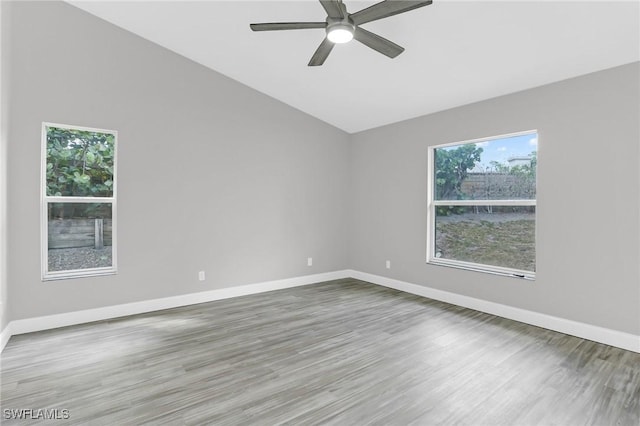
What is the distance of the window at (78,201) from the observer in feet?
11.1

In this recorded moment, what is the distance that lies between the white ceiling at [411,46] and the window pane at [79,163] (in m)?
1.37

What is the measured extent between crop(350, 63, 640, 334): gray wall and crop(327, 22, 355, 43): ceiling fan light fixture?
7.67ft

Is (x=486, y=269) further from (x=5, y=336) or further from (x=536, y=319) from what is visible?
(x=5, y=336)

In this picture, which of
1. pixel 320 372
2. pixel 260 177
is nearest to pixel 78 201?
pixel 260 177

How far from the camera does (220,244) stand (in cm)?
442

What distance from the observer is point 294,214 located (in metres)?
5.18

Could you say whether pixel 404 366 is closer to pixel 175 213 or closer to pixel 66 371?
pixel 66 371

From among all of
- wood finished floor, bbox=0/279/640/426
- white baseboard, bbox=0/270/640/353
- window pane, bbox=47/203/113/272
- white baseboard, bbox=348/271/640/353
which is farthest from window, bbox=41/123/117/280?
white baseboard, bbox=348/271/640/353

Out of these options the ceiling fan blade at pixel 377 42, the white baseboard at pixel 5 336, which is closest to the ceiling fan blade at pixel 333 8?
the ceiling fan blade at pixel 377 42

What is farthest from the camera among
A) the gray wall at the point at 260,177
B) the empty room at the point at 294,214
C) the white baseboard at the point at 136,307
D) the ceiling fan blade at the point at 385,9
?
the white baseboard at the point at 136,307

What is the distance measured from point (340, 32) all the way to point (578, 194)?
282 centimetres

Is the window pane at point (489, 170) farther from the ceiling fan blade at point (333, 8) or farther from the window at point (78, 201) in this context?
the window at point (78, 201)

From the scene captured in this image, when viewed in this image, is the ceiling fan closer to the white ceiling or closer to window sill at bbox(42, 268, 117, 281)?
the white ceiling

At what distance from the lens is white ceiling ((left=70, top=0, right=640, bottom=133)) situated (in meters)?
2.61
